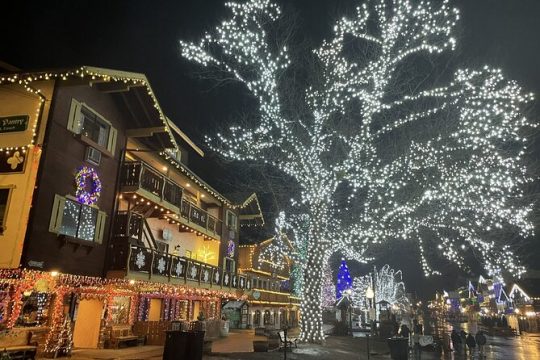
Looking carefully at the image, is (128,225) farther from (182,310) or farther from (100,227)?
(182,310)

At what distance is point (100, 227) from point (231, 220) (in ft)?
54.2

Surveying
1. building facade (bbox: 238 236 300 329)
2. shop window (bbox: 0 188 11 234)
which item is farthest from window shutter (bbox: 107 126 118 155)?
building facade (bbox: 238 236 300 329)

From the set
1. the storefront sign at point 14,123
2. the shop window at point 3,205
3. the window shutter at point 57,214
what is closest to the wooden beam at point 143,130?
the storefront sign at point 14,123

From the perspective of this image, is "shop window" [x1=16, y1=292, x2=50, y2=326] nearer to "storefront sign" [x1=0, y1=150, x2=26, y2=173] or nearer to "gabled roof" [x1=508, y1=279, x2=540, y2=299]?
"storefront sign" [x1=0, y1=150, x2=26, y2=173]

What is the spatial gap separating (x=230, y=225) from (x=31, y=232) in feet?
62.9

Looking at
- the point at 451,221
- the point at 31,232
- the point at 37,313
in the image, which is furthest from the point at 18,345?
the point at 451,221

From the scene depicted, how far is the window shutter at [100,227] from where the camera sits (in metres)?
14.7

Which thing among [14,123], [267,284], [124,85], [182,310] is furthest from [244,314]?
[14,123]

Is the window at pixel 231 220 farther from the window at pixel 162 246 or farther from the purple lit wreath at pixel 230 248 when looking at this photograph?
the window at pixel 162 246

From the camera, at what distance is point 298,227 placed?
2716cm

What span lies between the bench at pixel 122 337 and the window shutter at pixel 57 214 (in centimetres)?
680

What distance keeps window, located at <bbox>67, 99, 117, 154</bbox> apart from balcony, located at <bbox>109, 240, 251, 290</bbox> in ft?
11.9

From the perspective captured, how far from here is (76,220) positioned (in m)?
13.8

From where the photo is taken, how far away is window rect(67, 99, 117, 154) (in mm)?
13905
